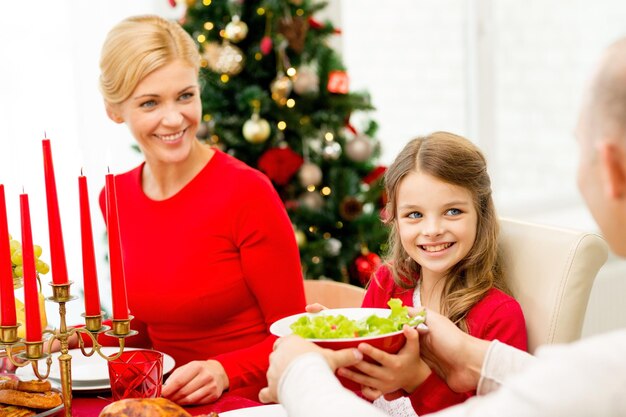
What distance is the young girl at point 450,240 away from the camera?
169 cm

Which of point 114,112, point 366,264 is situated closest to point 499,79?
point 366,264

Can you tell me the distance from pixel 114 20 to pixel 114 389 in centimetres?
229

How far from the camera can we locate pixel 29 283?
130 cm

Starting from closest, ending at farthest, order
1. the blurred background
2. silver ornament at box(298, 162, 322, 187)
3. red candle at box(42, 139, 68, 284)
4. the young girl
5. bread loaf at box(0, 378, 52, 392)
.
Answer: red candle at box(42, 139, 68, 284), bread loaf at box(0, 378, 52, 392), the young girl, silver ornament at box(298, 162, 322, 187), the blurred background

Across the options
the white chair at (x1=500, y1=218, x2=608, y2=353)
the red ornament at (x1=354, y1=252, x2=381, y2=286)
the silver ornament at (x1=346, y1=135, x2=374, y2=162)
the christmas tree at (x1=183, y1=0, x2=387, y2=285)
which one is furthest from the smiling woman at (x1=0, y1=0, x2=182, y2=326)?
the white chair at (x1=500, y1=218, x2=608, y2=353)

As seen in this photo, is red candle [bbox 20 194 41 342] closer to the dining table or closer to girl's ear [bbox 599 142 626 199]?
the dining table

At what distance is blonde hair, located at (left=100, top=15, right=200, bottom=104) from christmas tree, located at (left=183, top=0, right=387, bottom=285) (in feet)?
3.40

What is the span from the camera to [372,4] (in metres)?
4.28

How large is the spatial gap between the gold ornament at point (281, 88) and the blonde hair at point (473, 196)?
4.33 feet

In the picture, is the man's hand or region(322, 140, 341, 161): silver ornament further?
region(322, 140, 341, 161): silver ornament

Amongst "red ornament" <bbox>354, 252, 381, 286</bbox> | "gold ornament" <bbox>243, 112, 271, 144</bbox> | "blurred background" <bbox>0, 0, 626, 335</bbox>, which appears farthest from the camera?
"blurred background" <bbox>0, 0, 626, 335</bbox>

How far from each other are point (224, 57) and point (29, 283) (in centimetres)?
198

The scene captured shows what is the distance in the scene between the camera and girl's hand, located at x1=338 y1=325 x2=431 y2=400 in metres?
1.38

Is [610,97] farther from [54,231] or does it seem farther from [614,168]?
[54,231]
